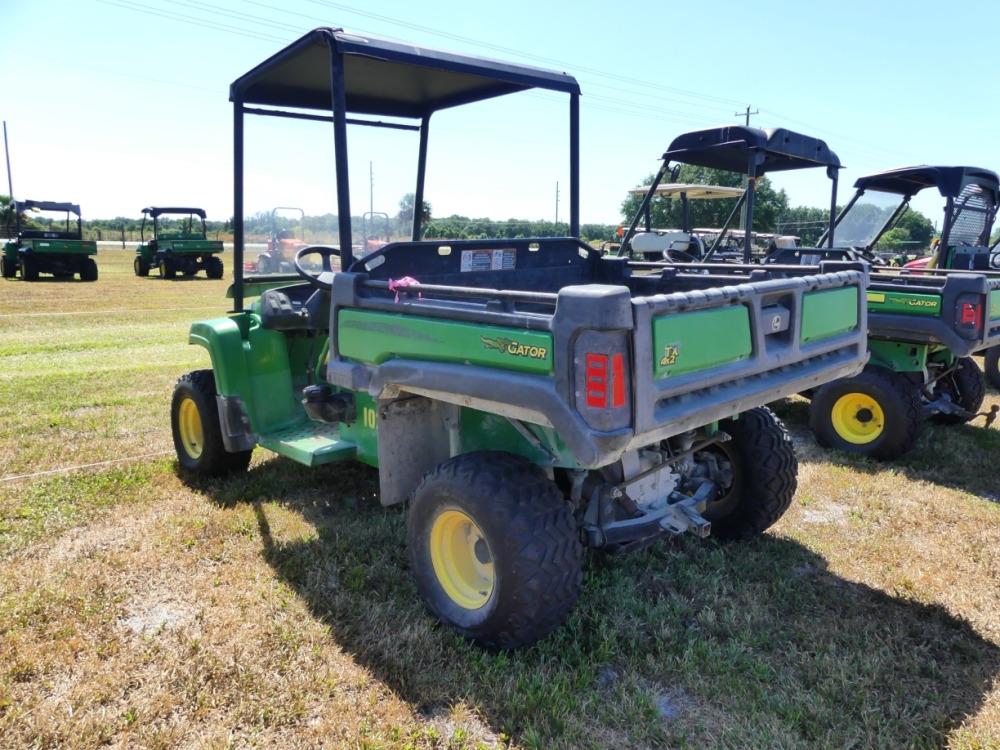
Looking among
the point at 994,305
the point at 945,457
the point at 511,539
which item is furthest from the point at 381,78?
the point at 945,457

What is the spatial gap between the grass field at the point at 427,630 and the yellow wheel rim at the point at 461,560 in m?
0.17

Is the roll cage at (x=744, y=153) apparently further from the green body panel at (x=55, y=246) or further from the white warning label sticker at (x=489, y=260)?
the green body panel at (x=55, y=246)

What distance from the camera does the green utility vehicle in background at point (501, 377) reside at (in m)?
2.33

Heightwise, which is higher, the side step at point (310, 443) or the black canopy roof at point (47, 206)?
the black canopy roof at point (47, 206)

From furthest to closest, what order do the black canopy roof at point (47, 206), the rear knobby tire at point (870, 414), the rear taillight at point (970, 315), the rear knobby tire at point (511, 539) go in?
the black canopy roof at point (47, 206)
the rear knobby tire at point (870, 414)
the rear taillight at point (970, 315)
the rear knobby tire at point (511, 539)

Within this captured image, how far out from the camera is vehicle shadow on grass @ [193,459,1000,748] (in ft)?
7.82

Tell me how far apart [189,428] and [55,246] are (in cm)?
1752

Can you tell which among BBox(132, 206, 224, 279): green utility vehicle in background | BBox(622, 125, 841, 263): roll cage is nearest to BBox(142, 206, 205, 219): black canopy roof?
BBox(132, 206, 224, 279): green utility vehicle in background

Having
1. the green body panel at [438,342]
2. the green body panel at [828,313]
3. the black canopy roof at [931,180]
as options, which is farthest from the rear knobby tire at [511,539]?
the black canopy roof at [931,180]

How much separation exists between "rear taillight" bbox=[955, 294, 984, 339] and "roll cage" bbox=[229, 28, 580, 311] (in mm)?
2535

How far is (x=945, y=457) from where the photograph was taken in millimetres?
5121

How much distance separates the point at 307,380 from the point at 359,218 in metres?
1.16

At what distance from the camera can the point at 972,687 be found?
2.57 metres

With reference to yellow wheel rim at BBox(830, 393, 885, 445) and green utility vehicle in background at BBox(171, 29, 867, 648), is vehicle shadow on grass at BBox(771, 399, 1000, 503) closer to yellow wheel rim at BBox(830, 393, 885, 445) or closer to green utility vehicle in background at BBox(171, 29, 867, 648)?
yellow wheel rim at BBox(830, 393, 885, 445)
